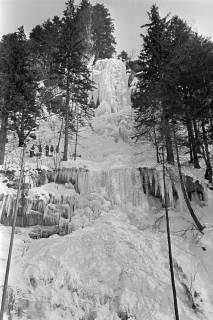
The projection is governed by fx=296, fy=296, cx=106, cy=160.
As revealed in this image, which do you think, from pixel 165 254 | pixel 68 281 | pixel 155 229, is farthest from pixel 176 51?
pixel 68 281

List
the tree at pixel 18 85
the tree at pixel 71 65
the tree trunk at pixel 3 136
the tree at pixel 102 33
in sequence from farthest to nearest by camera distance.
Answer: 1. the tree at pixel 102 33
2. the tree at pixel 71 65
3. the tree at pixel 18 85
4. the tree trunk at pixel 3 136

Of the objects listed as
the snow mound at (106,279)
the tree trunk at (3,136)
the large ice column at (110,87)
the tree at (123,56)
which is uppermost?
the tree at (123,56)

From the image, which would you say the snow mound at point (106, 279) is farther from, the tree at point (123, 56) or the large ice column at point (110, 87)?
the tree at point (123, 56)

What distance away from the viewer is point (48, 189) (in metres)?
14.2

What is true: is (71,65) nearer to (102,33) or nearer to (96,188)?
(96,188)

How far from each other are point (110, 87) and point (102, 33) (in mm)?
12192

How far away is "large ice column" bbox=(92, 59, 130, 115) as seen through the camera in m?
32.2

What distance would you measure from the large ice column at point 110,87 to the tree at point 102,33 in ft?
20.1

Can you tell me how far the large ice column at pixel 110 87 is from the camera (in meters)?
32.2

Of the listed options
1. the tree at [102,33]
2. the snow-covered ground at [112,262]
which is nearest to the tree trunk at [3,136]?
the snow-covered ground at [112,262]

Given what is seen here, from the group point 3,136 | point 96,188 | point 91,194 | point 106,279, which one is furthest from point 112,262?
point 3,136

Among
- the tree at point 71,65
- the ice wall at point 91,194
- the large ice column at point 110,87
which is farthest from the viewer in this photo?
the large ice column at point 110,87

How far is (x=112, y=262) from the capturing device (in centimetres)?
1014

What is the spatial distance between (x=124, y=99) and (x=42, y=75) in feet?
48.7
